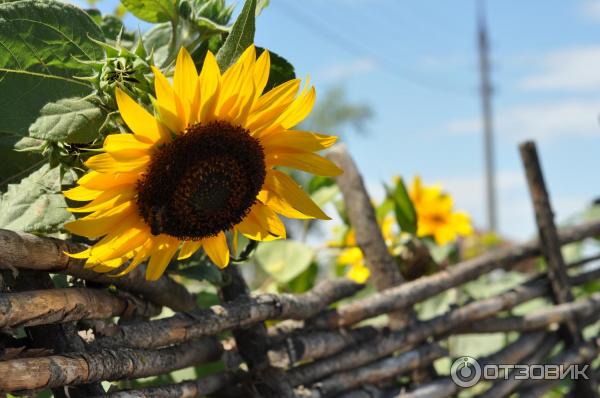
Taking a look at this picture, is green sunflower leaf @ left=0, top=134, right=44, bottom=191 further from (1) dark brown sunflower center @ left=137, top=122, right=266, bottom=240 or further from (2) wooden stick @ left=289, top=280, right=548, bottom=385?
(2) wooden stick @ left=289, top=280, right=548, bottom=385

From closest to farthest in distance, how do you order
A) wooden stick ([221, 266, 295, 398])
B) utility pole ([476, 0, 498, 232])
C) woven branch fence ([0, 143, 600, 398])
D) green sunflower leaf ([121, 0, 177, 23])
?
1. woven branch fence ([0, 143, 600, 398])
2. green sunflower leaf ([121, 0, 177, 23])
3. wooden stick ([221, 266, 295, 398])
4. utility pole ([476, 0, 498, 232])

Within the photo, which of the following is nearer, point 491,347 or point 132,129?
point 132,129

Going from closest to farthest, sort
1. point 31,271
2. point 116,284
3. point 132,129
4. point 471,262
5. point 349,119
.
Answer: point 132,129 → point 31,271 → point 116,284 → point 471,262 → point 349,119

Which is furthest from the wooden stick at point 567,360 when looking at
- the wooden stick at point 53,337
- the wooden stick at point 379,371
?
the wooden stick at point 53,337

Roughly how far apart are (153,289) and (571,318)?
4.27 ft

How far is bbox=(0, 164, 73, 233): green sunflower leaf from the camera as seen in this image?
95cm

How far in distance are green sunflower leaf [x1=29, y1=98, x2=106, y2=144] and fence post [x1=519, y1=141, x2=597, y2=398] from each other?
1.46 m

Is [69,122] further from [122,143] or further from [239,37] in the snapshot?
[239,37]

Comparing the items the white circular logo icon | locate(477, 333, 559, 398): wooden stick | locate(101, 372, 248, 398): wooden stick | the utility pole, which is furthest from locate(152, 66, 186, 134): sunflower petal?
the utility pole

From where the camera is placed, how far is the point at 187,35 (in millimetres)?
1056

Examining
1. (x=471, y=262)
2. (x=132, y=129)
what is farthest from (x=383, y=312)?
(x=132, y=129)

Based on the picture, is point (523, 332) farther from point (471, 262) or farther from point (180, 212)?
point (180, 212)

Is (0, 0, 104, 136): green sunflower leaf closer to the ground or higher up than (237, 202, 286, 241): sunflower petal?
higher up

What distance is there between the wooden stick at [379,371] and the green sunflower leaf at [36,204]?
576 mm
